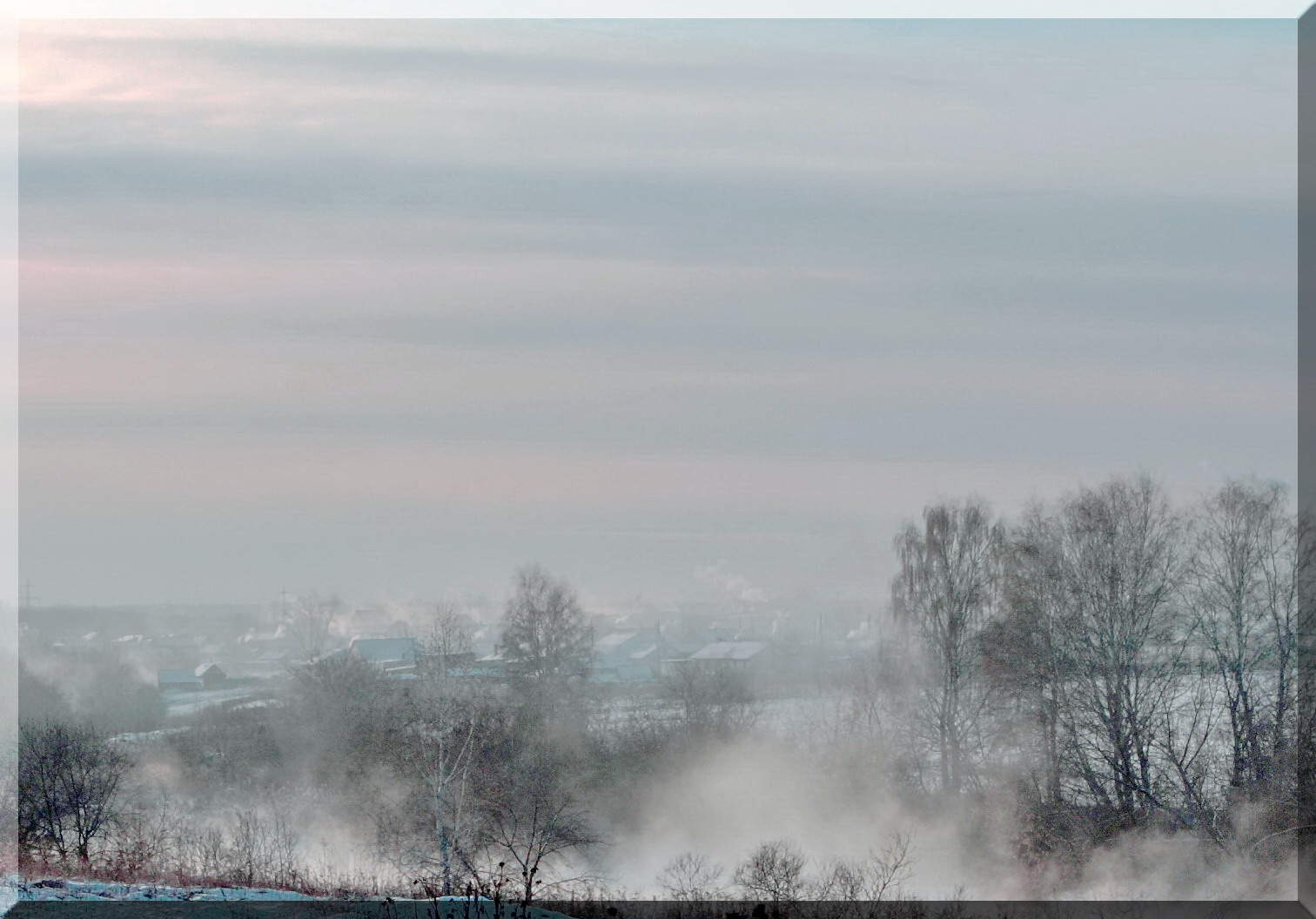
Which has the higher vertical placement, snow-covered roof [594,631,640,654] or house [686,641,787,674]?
snow-covered roof [594,631,640,654]

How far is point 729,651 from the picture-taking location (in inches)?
781

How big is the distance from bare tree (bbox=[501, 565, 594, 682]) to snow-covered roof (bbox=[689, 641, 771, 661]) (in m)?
2.40

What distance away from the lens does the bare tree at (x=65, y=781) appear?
13.8 m

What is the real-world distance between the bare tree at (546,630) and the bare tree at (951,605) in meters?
4.55

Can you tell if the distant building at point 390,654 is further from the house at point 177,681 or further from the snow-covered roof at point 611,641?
the house at point 177,681

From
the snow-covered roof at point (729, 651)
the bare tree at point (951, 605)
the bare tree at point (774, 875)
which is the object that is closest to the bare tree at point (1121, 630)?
the bare tree at point (951, 605)

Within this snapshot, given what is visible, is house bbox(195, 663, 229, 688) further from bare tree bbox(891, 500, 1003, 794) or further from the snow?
the snow

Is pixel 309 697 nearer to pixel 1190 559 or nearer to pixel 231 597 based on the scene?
pixel 231 597

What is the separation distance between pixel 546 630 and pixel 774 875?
28.6ft

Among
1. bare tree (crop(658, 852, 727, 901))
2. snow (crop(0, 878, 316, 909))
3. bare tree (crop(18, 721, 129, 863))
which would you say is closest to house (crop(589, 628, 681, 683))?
bare tree (crop(658, 852, 727, 901))

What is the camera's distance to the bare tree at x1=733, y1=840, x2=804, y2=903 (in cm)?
898

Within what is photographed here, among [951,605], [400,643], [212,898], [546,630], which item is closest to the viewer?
[212,898]

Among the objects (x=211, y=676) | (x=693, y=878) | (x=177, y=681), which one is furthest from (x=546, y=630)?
(x=177, y=681)

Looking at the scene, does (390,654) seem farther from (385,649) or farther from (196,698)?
(196,698)
